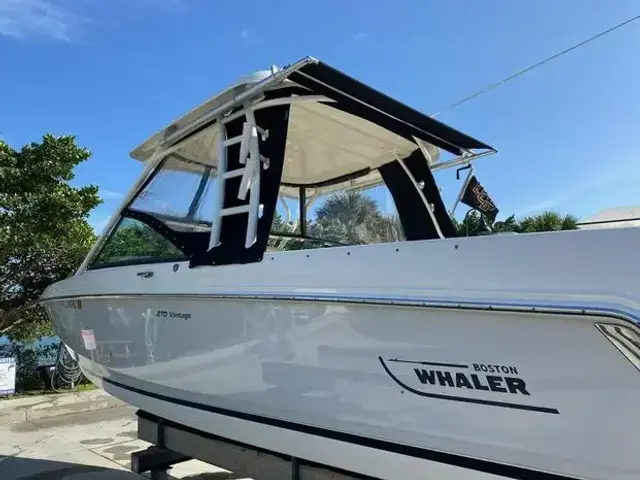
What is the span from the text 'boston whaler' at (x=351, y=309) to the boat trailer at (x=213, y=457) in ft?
0.35

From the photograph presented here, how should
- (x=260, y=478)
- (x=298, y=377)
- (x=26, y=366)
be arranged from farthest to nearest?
(x=26, y=366) < (x=260, y=478) < (x=298, y=377)

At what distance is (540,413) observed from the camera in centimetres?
168

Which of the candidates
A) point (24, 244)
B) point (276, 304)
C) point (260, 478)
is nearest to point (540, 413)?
point (276, 304)

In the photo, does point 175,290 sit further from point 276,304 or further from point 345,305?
point 345,305

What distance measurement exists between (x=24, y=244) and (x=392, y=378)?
6693 mm

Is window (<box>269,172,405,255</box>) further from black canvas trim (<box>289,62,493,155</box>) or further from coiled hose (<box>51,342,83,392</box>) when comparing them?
coiled hose (<box>51,342,83,392</box>)

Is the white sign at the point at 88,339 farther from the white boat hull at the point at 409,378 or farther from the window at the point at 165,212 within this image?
the white boat hull at the point at 409,378

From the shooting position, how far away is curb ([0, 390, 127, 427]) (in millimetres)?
6551

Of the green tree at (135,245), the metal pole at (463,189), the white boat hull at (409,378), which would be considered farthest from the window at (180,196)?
the metal pole at (463,189)

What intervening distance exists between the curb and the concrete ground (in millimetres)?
11

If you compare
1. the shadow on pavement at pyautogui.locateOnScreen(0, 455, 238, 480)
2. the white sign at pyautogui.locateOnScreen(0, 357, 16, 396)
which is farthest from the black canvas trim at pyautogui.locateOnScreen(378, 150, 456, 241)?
the white sign at pyautogui.locateOnScreen(0, 357, 16, 396)

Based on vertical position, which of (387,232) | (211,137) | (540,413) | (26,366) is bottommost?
(26,366)

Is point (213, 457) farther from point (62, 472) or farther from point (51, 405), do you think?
point (51, 405)

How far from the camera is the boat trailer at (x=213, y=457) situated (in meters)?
2.47
